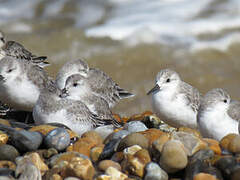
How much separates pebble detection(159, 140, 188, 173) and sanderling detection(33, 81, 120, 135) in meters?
1.61

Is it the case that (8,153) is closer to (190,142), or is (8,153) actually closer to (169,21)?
(190,142)

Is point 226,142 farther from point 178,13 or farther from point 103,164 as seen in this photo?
point 178,13

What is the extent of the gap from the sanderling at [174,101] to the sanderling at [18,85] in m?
1.50

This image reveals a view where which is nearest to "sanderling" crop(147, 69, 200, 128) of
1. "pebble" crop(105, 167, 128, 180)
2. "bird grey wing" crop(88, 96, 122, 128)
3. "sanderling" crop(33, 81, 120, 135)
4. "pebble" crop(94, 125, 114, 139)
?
"bird grey wing" crop(88, 96, 122, 128)

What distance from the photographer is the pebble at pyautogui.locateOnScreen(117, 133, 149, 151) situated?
4.71 metres

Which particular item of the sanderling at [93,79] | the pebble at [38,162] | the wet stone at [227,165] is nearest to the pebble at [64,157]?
the pebble at [38,162]

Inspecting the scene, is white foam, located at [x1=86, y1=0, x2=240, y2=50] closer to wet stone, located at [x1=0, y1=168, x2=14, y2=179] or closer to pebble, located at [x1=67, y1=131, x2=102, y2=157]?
pebble, located at [x1=67, y1=131, x2=102, y2=157]

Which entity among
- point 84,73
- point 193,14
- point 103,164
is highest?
point 193,14

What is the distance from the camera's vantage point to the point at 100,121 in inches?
236

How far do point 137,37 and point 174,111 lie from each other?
9.03 metres

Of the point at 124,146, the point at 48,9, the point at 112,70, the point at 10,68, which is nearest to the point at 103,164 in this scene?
the point at 124,146

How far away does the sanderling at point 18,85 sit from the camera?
262 inches

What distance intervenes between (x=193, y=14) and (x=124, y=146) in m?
12.5

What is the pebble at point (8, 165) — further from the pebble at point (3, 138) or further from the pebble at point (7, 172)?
the pebble at point (3, 138)
